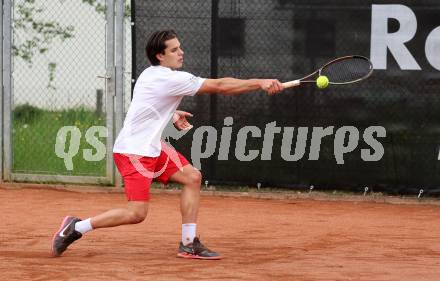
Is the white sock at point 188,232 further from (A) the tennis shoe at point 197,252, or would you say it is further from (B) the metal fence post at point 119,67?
(B) the metal fence post at point 119,67

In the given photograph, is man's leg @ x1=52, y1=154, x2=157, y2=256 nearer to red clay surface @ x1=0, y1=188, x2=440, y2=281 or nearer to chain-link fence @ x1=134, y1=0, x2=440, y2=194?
red clay surface @ x1=0, y1=188, x2=440, y2=281

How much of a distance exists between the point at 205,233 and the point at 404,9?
3.19 m

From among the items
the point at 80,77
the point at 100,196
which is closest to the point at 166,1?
the point at 80,77

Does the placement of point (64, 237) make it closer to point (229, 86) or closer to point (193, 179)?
point (193, 179)

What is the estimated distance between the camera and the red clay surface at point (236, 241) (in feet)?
19.8

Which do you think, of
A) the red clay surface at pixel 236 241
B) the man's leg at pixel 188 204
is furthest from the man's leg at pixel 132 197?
the man's leg at pixel 188 204

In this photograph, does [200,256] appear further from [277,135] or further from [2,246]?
[277,135]

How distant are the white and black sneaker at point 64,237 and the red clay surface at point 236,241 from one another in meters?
0.07

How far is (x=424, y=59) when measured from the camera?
9.59 metres

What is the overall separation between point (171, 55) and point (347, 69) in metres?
1.32

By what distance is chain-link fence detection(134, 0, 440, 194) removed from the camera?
31.8ft

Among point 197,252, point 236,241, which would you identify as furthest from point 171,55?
point 236,241

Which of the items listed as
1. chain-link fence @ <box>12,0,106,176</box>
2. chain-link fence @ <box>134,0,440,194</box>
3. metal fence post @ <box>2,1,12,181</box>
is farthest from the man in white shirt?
metal fence post @ <box>2,1,12,181</box>

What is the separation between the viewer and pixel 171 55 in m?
6.52
